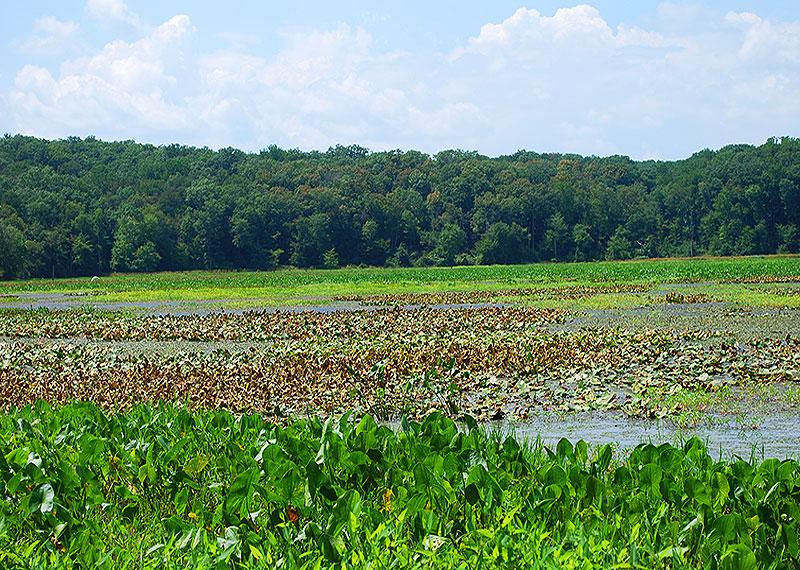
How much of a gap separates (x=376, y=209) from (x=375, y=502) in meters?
106

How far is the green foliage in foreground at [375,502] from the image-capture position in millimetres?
4867

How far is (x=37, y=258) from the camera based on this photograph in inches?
3413

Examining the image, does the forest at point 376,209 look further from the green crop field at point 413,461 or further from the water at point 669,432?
the water at point 669,432

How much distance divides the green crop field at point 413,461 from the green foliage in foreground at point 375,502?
2cm

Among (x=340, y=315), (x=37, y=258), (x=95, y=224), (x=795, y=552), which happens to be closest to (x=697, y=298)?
(x=340, y=315)

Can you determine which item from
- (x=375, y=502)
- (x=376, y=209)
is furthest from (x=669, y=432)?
(x=376, y=209)

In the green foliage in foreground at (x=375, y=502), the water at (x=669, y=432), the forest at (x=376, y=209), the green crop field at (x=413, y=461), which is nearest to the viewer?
the green foliage in foreground at (x=375, y=502)

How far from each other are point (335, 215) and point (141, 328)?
84552 mm

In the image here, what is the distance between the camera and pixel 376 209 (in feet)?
365

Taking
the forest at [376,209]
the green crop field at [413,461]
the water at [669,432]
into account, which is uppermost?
the forest at [376,209]

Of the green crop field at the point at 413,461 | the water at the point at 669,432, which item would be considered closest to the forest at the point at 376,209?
the green crop field at the point at 413,461

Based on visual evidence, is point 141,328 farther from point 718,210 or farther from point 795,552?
point 718,210

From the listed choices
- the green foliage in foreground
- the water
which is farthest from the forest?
the green foliage in foreground

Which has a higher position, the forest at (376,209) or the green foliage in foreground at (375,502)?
the forest at (376,209)
